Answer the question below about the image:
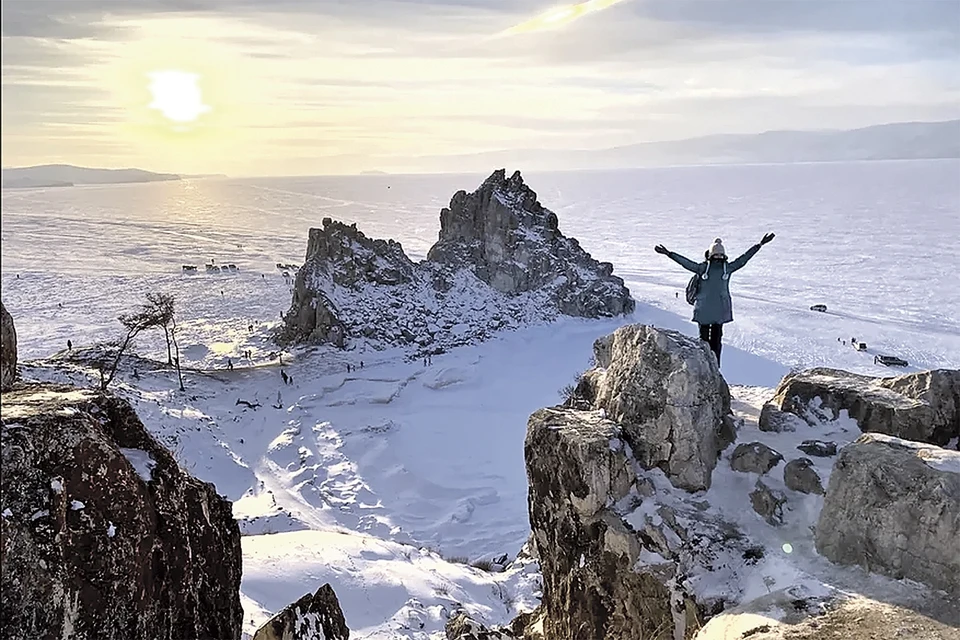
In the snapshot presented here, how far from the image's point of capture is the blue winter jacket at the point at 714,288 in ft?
41.0

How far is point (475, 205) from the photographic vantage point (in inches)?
2164

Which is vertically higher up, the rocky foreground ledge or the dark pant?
the dark pant

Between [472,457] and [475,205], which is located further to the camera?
[475,205]

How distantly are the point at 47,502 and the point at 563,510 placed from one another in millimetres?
6960

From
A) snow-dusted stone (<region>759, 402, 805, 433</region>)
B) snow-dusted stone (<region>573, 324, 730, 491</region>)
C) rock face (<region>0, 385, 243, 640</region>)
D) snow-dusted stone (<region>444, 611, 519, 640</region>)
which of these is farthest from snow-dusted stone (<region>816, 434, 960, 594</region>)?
rock face (<region>0, 385, 243, 640</region>)

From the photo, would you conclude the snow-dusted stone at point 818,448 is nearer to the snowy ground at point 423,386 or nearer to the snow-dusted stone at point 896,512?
the snowy ground at point 423,386

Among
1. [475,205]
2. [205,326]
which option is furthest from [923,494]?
[205,326]

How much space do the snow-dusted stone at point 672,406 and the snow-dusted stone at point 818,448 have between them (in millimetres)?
1167

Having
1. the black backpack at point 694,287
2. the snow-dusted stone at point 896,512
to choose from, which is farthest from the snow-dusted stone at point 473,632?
the black backpack at point 694,287

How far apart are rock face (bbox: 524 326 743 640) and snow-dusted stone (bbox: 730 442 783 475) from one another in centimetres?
33

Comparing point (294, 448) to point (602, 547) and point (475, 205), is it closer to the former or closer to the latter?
point (602, 547)

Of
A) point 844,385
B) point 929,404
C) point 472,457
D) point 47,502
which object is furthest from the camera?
point 472,457

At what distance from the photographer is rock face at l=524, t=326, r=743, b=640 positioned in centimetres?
952

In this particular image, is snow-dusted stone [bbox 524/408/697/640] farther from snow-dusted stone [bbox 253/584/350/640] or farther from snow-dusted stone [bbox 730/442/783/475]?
snow-dusted stone [bbox 253/584/350/640]
